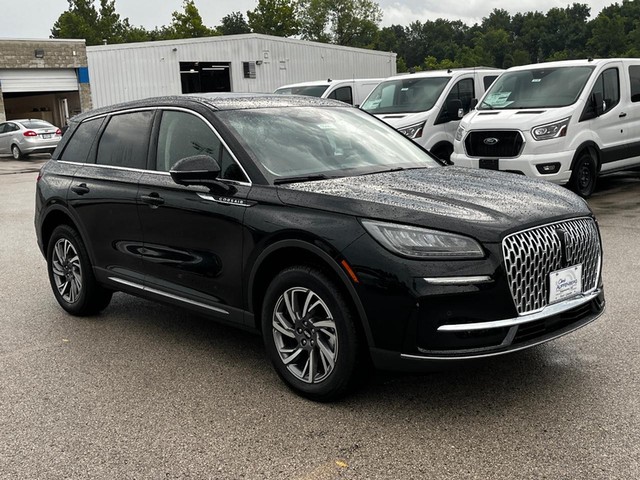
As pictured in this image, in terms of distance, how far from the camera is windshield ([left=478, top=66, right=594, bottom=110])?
11.4 m

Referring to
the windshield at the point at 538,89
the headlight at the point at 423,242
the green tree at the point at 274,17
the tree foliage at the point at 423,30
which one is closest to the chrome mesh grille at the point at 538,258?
the headlight at the point at 423,242

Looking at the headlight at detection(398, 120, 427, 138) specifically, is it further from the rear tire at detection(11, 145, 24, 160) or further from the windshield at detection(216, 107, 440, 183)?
the rear tire at detection(11, 145, 24, 160)

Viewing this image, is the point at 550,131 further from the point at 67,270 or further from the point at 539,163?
the point at 67,270

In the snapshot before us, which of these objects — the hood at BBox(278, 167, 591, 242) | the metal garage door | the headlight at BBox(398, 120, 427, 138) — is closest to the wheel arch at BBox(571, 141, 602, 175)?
the headlight at BBox(398, 120, 427, 138)

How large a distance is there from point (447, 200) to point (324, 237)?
688 mm

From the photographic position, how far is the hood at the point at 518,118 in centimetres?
1091

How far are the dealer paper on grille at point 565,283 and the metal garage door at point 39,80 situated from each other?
39666 mm

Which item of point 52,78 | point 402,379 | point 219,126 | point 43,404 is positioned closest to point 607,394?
point 402,379

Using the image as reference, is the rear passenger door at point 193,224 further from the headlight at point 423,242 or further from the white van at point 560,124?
the white van at point 560,124

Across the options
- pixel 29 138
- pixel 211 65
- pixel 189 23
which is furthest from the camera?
pixel 189 23

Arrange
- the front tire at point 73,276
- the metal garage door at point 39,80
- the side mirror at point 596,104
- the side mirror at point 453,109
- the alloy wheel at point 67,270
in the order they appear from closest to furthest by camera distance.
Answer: the front tire at point 73,276 < the alloy wheel at point 67,270 < the side mirror at point 596,104 < the side mirror at point 453,109 < the metal garage door at point 39,80

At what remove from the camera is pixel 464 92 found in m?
14.3

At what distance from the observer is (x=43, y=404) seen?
4.36 m

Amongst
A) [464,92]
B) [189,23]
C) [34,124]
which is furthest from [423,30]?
[464,92]
